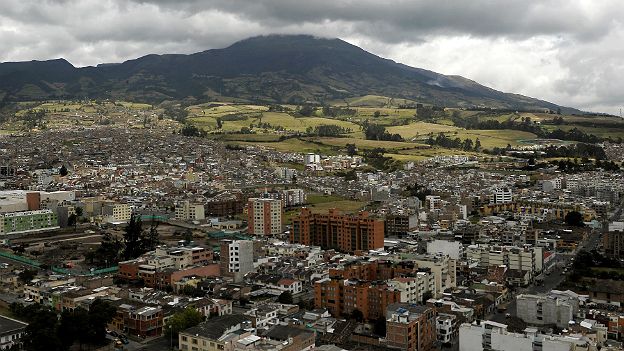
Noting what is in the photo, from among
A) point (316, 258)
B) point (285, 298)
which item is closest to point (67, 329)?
point (285, 298)

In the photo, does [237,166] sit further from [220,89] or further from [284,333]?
[220,89]

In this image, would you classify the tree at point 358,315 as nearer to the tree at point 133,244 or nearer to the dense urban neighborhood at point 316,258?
the dense urban neighborhood at point 316,258

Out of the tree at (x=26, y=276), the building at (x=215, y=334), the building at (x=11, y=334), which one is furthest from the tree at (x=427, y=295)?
the tree at (x=26, y=276)

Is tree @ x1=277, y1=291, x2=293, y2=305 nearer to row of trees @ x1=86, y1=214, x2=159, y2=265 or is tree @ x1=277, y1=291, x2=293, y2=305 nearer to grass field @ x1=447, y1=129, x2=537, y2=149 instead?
row of trees @ x1=86, y1=214, x2=159, y2=265

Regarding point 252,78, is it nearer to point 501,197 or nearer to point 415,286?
point 501,197

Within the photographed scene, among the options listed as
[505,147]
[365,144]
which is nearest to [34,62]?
[365,144]

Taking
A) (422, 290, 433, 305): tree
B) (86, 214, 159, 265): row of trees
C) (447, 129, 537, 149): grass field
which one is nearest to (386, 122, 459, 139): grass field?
(447, 129, 537, 149): grass field
